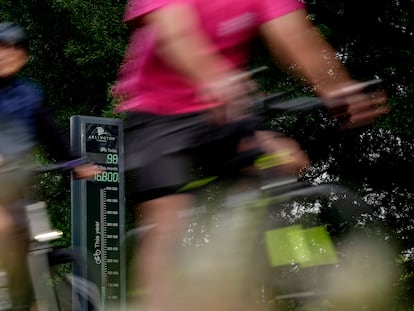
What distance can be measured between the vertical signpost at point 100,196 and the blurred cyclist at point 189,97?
28.6 feet

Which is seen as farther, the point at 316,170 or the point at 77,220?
the point at 316,170

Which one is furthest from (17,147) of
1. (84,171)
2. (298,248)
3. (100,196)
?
(100,196)

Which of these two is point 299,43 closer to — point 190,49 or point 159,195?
point 190,49

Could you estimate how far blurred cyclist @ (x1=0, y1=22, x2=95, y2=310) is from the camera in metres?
4.30

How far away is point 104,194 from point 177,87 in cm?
938

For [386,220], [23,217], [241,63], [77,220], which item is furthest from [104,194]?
[241,63]

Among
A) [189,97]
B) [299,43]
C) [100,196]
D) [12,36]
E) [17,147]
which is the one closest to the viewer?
[189,97]

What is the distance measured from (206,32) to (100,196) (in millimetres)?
9366

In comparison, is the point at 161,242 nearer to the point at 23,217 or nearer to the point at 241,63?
the point at 241,63

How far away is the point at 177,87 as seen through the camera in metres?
3.13

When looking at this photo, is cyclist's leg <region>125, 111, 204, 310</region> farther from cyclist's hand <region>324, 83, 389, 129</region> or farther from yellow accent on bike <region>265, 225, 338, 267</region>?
cyclist's hand <region>324, 83, 389, 129</region>

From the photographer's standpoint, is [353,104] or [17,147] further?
Result: [17,147]

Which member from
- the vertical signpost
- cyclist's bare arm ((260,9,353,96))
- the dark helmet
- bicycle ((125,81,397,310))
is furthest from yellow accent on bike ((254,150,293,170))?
the vertical signpost

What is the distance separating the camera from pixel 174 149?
3016 mm
